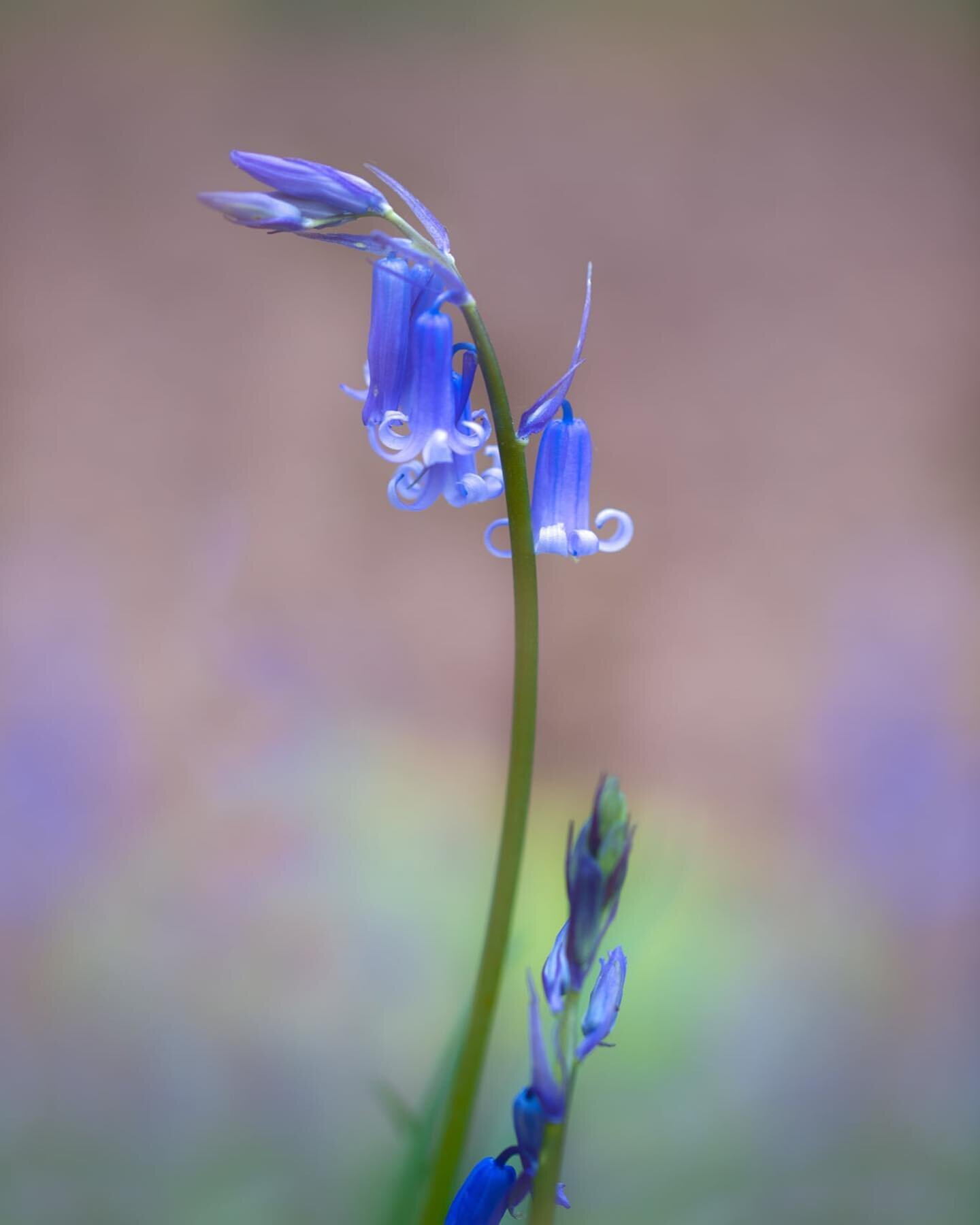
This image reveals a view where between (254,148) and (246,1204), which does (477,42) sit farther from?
(246,1204)

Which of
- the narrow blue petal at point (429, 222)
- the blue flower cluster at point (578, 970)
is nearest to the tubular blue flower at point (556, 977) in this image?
the blue flower cluster at point (578, 970)

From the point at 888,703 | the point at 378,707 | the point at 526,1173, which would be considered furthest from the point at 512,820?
the point at 888,703

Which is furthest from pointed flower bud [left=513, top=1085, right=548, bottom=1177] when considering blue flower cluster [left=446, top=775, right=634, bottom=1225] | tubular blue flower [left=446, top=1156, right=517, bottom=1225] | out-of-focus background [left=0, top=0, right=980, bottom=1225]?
out-of-focus background [left=0, top=0, right=980, bottom=1225]

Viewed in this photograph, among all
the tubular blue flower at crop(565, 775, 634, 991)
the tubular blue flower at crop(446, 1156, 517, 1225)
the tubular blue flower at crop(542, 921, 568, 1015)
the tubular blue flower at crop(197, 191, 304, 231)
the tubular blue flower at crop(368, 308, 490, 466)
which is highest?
the tubular blue flower at crop(197, 191, 304, 231)

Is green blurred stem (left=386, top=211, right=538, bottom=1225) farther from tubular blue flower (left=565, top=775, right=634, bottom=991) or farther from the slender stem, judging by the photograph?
tubular blue flower (left=565, top=775, right=634, bottom=991)

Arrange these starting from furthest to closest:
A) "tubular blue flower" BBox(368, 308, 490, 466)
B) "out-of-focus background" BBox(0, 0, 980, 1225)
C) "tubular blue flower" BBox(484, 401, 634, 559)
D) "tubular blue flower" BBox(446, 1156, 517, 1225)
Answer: "out-of-focus background" BBox(0, 0, 980, 1225) → "tubular blue flower" BBox(484, 401, 634, 559) → "tubular blue flower" BBox(368, 308, 490, 466) → "tubular blue flower" BBox(446, 1156, 517, 1225)

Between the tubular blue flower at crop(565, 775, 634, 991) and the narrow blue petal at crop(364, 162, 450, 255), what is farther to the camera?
the narrow blue petal at crop(364, 162, 450, 255)

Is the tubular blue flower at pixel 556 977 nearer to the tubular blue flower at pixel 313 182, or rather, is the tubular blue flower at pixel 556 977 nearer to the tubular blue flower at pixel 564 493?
the tubular blue flower at pixel 564 493
